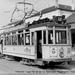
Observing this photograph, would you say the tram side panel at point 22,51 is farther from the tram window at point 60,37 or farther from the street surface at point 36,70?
the tram window at point 60,37

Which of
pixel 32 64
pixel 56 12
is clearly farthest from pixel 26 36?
pixel 56 12

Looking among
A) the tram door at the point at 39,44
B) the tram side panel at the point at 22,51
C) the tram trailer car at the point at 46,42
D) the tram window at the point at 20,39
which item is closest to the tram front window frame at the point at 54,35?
the tram trailer car at the point at 46,42

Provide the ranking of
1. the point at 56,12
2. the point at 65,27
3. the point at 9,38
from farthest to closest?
the point at 56,12 < the point at 9,38 < the point at 65,27

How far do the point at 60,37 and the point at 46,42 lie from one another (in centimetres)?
101

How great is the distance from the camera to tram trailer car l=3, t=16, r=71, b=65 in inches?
384

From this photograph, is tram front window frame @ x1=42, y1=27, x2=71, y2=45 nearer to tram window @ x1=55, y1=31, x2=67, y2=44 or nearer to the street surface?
tram window @ x1=55, y1=31, x2=67, y2=44

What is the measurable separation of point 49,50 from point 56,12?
17151mm

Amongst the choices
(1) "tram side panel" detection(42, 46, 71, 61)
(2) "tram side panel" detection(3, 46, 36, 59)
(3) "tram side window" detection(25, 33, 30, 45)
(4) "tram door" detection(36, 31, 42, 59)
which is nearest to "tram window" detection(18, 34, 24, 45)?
(2) "tram side panel" detection(3, 46, 36, 59)

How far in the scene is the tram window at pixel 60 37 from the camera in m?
10.1

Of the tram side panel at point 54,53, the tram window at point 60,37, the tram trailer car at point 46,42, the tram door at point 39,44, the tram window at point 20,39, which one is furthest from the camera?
the tram window at point 20,39

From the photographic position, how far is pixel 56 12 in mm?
26031

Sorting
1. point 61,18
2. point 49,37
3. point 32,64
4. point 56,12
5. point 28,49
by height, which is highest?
point 56,12

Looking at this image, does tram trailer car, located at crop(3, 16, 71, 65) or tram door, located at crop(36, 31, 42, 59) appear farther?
tram door, located at crop(36, 31, 42, 59)

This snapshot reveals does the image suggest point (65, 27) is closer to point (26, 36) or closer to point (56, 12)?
point (26, 36)
